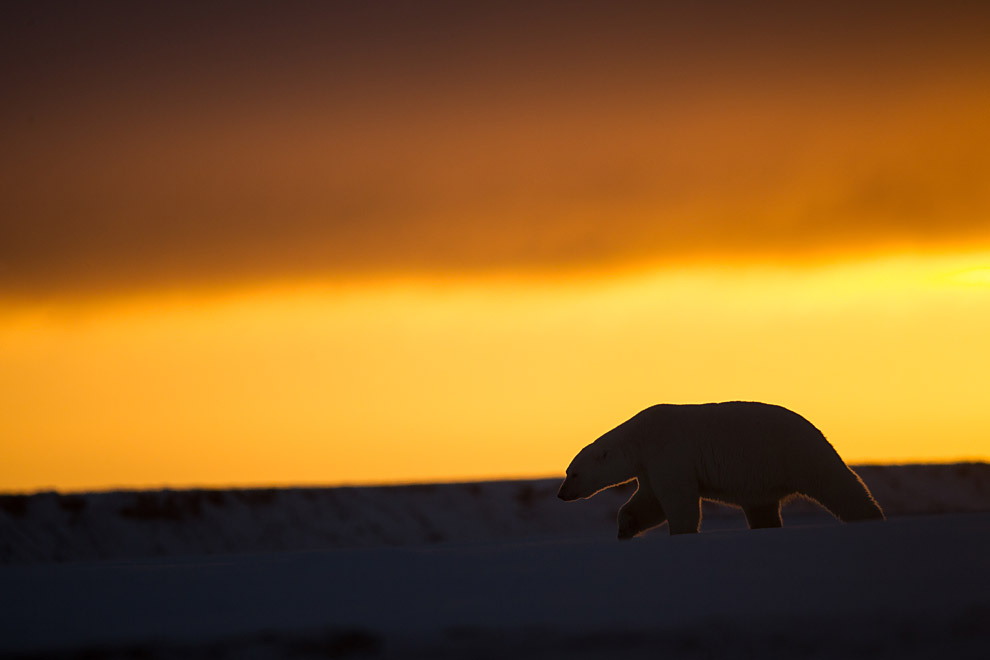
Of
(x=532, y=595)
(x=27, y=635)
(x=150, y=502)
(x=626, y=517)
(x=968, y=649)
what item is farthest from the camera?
(x=150, y=502)

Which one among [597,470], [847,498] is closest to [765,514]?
[847,498]

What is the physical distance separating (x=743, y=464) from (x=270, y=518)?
41.6 feet

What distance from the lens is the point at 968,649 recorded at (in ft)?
16.1

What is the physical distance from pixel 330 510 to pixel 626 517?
36.2 feet

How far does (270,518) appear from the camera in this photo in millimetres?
20891

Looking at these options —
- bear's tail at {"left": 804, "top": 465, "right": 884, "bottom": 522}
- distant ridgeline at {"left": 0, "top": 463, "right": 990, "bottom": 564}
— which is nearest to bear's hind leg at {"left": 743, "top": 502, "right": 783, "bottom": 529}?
bear's tail at {"left": 804, "top": 465, "right": 884, "bottom": 522}

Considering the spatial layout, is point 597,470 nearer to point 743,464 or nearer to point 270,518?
point 743,464

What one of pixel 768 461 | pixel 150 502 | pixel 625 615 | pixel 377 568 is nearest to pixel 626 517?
pixel 768 461

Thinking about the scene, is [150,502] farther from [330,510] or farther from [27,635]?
[27,635]

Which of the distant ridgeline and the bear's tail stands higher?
the bear's tail

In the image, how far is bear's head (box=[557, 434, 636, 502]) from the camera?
37.2ft

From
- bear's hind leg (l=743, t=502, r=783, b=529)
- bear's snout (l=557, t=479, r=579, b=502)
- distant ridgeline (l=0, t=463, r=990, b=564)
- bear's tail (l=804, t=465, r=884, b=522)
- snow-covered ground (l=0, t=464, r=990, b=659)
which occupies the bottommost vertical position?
distant ridgeline (l=0, t=463, r=990, b=564)

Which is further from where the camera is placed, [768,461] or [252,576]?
[768,461]

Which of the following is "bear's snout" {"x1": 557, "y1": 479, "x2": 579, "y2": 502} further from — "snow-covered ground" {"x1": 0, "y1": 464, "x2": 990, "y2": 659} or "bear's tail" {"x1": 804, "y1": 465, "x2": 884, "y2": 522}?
"snow-covered ground" {"x1": 0, "y1": 464, "x2": 990, "y2": 659}
